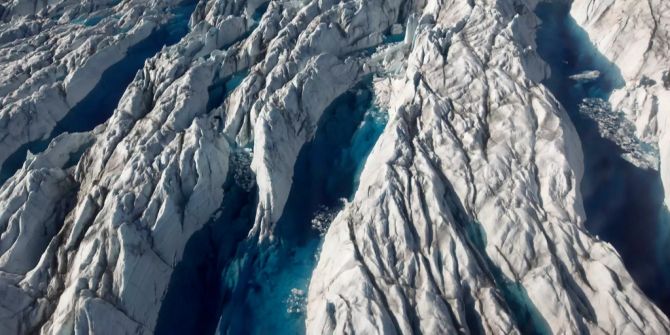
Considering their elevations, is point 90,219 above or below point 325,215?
below

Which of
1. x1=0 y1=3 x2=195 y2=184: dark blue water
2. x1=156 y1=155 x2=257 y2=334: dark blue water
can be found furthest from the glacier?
x1=0 y1=3 x2=195 y2=184: dark blue water

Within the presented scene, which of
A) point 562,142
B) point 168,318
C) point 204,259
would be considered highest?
point 562,142

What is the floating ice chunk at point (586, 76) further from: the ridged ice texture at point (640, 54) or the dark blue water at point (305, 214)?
the dark blue water at point (305, 214)

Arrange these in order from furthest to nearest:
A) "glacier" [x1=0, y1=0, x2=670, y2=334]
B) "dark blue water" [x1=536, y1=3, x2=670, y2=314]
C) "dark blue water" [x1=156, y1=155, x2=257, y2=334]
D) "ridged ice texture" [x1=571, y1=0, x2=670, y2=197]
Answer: "ridged ice texture" [x1=571, y1=0, x2=670, y2=197] → "dark blue water" [x1=536, y1=3, x2=670, y2=314] → "dark blue water" [x1=156, y1=155, x2=257, y2=334] → "glacier" [x1=0, y1=0, x2=670, y2=334]

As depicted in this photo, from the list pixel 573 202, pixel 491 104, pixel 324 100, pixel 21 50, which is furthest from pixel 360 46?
pixel 21 50

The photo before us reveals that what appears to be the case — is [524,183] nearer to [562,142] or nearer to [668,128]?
[562,142]

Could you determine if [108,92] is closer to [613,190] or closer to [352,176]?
[352,176]

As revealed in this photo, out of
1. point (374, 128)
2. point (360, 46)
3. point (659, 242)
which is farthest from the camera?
point (360, 46)

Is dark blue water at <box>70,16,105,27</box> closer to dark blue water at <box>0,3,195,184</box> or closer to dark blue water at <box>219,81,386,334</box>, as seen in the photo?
dark blue water at <box>0,3,195,184</box>
